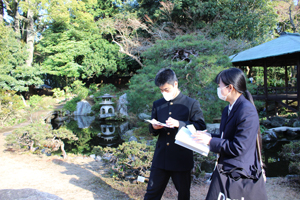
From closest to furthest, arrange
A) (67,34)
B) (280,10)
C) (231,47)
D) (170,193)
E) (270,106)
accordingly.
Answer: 1. (170,193)
2. (231,47)
3. (270,106)
4. (280,10)
5. (67,34)

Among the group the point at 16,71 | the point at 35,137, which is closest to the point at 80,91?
the point at 16,71

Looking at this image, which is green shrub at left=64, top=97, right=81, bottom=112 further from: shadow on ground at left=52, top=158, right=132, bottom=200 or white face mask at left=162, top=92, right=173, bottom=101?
white face mask at left=162, top=92, right=173, bottom=101

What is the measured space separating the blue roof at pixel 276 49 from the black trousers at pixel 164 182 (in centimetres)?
679

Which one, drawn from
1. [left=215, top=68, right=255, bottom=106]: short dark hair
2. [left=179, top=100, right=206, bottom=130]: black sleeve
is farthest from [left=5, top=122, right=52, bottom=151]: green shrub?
[left=215, top=68, right=255, bottom=106]: short dark hair

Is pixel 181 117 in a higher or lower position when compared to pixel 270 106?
higher

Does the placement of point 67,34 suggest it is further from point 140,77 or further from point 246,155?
point 246,155

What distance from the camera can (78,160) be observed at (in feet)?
14.4

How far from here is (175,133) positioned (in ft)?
5.79

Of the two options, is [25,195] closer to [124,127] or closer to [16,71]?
[124,127]

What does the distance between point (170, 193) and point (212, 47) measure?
4212 mm

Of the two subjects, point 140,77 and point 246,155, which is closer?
point 246,155

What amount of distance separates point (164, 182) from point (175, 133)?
0.43 meters

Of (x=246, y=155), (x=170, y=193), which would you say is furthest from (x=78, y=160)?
(x=246, y=155)

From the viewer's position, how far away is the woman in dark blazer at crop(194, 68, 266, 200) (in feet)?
3.77
